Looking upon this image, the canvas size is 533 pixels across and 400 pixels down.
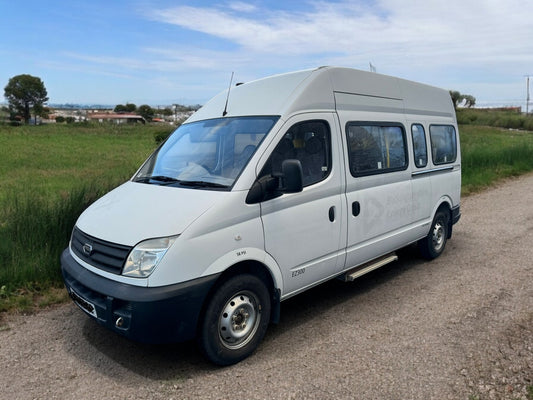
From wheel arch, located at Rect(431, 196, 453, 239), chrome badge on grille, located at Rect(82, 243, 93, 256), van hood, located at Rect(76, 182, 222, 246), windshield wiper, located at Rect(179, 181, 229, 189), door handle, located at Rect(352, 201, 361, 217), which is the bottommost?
wheel arch, located at Rect(431, 196, 453, 239)

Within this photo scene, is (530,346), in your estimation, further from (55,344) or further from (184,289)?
(55,344)

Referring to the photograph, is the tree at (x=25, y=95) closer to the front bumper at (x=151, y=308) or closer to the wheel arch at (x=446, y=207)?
the wheel arch at (x=446, y=207)

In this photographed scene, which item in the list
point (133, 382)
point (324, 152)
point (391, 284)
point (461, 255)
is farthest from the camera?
point (461, 255)

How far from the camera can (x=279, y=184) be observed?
374 cm

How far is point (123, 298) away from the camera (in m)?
3.17

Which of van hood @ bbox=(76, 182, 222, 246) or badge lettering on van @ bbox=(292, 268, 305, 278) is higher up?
van hood @ bbox=(76, 182, 222, 246)

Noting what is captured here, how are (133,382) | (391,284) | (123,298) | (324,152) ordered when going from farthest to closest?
1. (391,284)
2. (324,152)
3. (133,382)
4. (123,298)

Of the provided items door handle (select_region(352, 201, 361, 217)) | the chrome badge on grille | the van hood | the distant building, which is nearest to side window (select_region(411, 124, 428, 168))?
door handle (select_region(352, 201, 361, 217))

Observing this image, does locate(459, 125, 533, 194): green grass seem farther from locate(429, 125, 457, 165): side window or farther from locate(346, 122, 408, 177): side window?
locate(346, 122, 408, 177): side window

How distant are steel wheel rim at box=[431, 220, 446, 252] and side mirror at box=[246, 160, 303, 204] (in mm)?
3574

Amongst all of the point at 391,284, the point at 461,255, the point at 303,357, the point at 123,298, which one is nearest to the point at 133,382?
the point at 123,298

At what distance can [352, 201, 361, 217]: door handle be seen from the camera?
457cm

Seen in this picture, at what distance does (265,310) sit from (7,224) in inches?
154

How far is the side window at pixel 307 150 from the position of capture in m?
3.86
